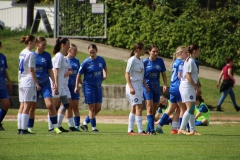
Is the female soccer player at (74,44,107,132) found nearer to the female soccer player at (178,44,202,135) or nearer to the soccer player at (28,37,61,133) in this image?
the soccer player at (28,37,61,133)

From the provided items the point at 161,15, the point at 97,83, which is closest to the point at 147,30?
the point at 161,15

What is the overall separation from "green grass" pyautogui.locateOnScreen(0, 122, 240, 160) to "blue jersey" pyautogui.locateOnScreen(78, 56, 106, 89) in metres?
2.76

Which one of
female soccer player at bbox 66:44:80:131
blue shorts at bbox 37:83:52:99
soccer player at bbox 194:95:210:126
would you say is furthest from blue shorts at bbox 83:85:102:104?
soccer player at bbox 194:95:210:126

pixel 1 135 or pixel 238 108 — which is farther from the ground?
pixel 1 135

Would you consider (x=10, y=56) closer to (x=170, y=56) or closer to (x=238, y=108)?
(x=170, y=56)

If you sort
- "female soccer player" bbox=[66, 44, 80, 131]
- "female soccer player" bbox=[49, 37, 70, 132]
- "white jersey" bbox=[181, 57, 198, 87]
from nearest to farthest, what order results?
"white jersey" bbox=[181, 57, 198, 87] → "female soccer player" bbox=[49, 37, 70, 132] → "female soccer player" bbox=[66, 44, 80, 131]

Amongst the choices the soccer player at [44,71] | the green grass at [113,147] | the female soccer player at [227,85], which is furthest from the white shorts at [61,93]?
the female soccer player at [227,85]

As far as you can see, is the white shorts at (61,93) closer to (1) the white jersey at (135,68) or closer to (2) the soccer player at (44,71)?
(2) the soccer player at (44,71)

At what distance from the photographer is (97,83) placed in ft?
58.3

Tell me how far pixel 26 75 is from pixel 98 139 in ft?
7.40

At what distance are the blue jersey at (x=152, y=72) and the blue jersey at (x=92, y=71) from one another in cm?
146

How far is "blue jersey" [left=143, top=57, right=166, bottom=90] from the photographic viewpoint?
16750 millimetres

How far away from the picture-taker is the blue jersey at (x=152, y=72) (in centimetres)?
1675

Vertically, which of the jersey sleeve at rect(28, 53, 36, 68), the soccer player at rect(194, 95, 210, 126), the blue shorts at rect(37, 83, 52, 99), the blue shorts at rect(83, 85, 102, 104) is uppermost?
the jersey sleeve at rect(28, 53, 36, 68)
